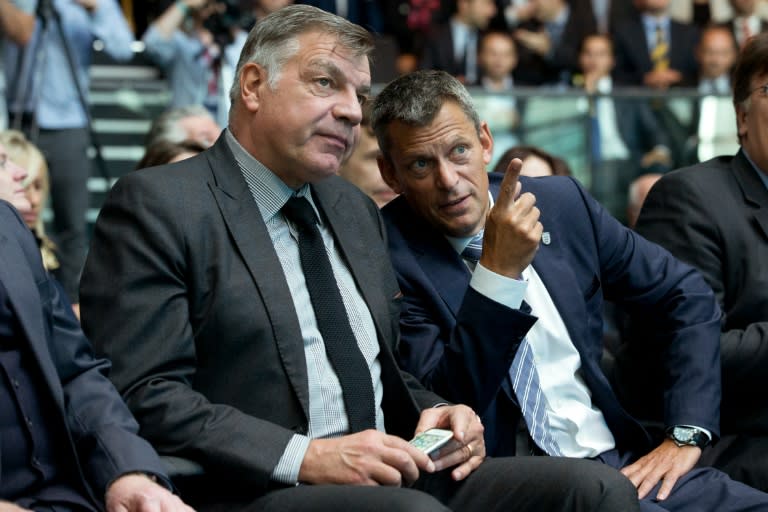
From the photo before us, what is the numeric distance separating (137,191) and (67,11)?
4333mm

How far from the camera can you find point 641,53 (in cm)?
966

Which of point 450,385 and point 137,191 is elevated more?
point 137,191

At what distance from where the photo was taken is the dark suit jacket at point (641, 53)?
31.5ft

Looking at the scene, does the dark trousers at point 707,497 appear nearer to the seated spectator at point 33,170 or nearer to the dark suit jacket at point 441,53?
the seated spectator at point 33,170

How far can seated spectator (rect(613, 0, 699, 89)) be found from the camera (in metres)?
9.60

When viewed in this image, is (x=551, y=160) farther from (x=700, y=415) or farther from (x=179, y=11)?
(x=179, y=11)

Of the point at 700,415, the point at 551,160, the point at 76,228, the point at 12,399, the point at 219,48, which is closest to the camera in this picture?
the point at 12,399

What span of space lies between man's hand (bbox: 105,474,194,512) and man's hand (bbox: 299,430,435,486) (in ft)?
1.07

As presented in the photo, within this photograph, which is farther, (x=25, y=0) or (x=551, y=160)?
(x=25, y=0)

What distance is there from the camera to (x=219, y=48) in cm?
702

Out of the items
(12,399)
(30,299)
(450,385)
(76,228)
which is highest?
(30,299)

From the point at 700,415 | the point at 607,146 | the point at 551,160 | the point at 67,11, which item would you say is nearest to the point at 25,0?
the point at 67,11

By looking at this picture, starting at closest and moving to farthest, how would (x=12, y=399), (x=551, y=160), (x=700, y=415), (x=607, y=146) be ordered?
1. (x=12, y=399)
2. (x=700, y=415)
3. (x=551, y=160)
4. (x=607, y=146)

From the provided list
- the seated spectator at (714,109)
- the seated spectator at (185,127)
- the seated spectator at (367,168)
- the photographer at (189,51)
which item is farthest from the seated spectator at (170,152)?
the seated spectator at (714,109)
